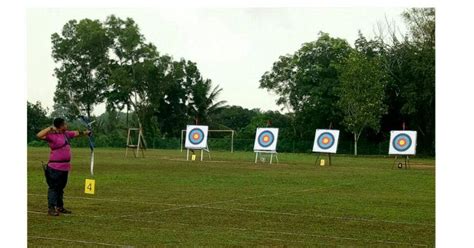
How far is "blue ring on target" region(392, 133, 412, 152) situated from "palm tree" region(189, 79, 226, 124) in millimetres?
27821

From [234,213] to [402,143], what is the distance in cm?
2059

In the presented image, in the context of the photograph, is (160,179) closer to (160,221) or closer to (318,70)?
(160,221)

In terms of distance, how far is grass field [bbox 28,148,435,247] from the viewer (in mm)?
8727

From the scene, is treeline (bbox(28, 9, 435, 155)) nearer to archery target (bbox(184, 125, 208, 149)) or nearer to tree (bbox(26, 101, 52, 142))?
tree (bbox(26, 101, 52, 142))

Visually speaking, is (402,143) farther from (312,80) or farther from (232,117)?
(232,117)

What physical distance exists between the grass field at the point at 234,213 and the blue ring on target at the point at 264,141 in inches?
503

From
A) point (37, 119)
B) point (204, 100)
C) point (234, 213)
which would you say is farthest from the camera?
point (204, 100)

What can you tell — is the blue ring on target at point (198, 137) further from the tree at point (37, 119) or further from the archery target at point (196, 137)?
the tree at point (37, 119)

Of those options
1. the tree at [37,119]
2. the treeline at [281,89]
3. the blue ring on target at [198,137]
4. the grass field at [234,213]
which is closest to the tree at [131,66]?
the treeline at [281,89]

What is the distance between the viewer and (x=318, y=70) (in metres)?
52.1

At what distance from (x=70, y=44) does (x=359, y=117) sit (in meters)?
21.8

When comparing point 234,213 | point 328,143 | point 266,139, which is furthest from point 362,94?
point 234,213

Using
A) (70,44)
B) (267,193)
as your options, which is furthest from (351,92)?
(267,193)

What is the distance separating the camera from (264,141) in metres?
31.4
